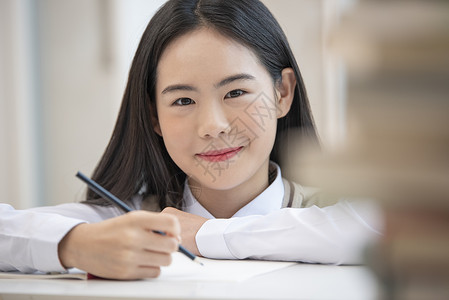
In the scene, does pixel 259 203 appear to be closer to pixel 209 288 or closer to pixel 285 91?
pixel 285 91

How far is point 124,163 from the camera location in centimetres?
132

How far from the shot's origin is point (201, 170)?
1.16 m

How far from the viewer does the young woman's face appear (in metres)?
1.08

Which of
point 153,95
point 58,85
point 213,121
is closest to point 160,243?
point 213,121

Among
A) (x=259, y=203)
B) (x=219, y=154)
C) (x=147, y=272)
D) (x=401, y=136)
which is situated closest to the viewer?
(x=401, y=136)

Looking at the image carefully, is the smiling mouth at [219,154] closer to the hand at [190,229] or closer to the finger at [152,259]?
the hand at [190,229]

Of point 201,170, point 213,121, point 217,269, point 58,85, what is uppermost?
point 58,85

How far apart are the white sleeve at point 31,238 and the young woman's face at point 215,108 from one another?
309 millimetres

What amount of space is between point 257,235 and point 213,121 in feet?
0.76

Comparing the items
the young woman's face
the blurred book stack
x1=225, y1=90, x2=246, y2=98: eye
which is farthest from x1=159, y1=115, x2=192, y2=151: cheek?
the blurred book stack

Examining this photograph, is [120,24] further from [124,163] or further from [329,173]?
[329,173]

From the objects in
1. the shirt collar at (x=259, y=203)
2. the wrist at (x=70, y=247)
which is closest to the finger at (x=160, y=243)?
the wrist at (x=70, y=247)

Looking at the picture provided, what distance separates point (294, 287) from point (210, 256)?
336 mm

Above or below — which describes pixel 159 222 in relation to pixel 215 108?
below
